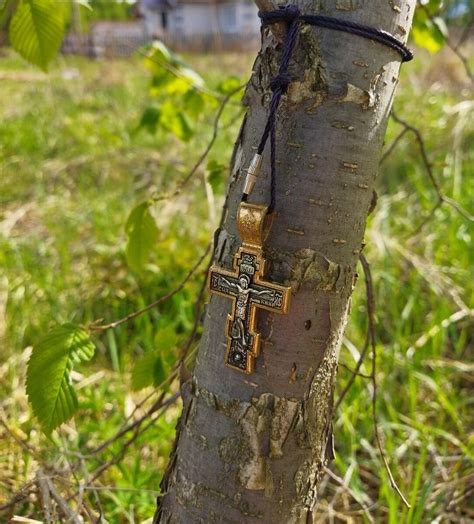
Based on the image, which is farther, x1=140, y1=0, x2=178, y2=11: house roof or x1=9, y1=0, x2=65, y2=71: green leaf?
x1=140, y1=0, x2=178, y2=11: house roof

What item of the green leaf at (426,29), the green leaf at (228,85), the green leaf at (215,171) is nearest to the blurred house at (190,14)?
the green leaf at (426,29)

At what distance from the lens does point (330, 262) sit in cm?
76

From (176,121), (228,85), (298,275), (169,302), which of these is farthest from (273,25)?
(169,302)

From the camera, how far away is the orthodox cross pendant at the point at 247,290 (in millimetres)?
720

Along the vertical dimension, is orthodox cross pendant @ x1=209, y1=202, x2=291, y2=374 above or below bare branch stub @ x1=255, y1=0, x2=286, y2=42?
below

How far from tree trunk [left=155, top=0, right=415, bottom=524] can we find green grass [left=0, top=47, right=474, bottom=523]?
29cm

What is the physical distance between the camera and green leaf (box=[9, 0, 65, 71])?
1.03 meters

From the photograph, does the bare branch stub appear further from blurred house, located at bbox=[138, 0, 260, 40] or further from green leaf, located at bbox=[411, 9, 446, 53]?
blurred house, located at bbox=[138, 0, 260, 40]

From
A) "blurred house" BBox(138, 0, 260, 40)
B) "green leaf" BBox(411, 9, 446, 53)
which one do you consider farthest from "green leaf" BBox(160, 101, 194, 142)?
"blurred house" BBox(138, 0, 260, 40)

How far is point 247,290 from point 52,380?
40cm

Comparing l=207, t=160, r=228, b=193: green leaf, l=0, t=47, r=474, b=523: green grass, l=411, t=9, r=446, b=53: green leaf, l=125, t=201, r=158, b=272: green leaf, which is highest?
l=411, t=9, r=446, b=53: green leaf

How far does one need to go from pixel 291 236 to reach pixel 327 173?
0.31 feet

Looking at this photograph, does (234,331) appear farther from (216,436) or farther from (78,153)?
(78,153)

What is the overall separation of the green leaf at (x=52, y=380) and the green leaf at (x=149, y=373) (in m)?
0.17
